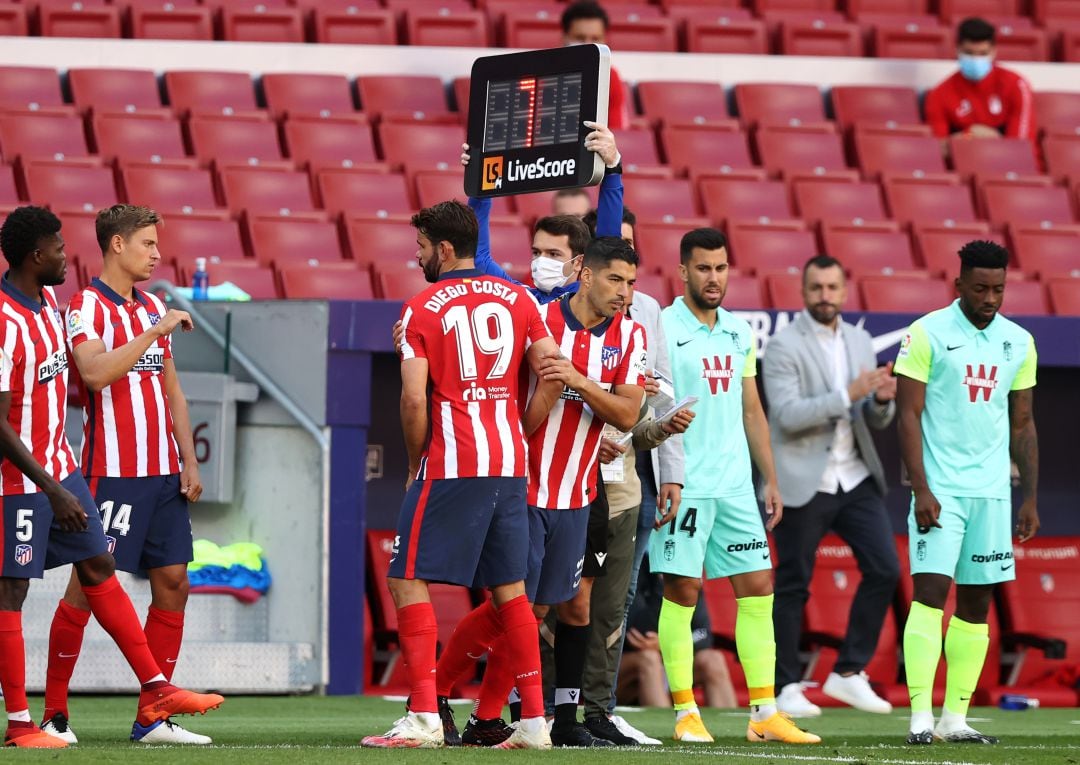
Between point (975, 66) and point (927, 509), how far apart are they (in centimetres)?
746

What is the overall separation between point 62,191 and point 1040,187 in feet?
22.3

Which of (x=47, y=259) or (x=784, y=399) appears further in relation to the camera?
(x=784, y=399)

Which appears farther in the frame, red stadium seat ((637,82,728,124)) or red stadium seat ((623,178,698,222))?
red stadium seat ((637,82,728,124))

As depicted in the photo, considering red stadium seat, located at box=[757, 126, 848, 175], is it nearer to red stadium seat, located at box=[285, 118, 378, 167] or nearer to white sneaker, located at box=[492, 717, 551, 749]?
red stadium seat, located at box=[285, 118, 378, 167]

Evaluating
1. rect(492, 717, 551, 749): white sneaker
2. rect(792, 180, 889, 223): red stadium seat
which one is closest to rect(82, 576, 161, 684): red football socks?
rect(492, 717, 551, 749): white sneaker

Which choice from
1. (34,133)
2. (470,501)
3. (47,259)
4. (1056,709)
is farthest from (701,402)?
(34,133)

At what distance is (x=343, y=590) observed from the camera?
29.8ft

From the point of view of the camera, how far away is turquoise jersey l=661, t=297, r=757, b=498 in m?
7.16

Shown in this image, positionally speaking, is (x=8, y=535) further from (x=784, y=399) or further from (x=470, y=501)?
(x=784, y=399)

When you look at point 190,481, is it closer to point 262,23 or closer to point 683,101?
point 262,23

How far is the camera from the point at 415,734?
5.75m

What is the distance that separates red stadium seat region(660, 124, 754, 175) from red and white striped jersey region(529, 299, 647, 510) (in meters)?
6.89

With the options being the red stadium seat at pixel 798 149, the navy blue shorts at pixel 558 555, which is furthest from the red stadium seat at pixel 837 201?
the navy blue shorts at pixel 558 555

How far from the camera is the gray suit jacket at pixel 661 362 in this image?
22.8ft
